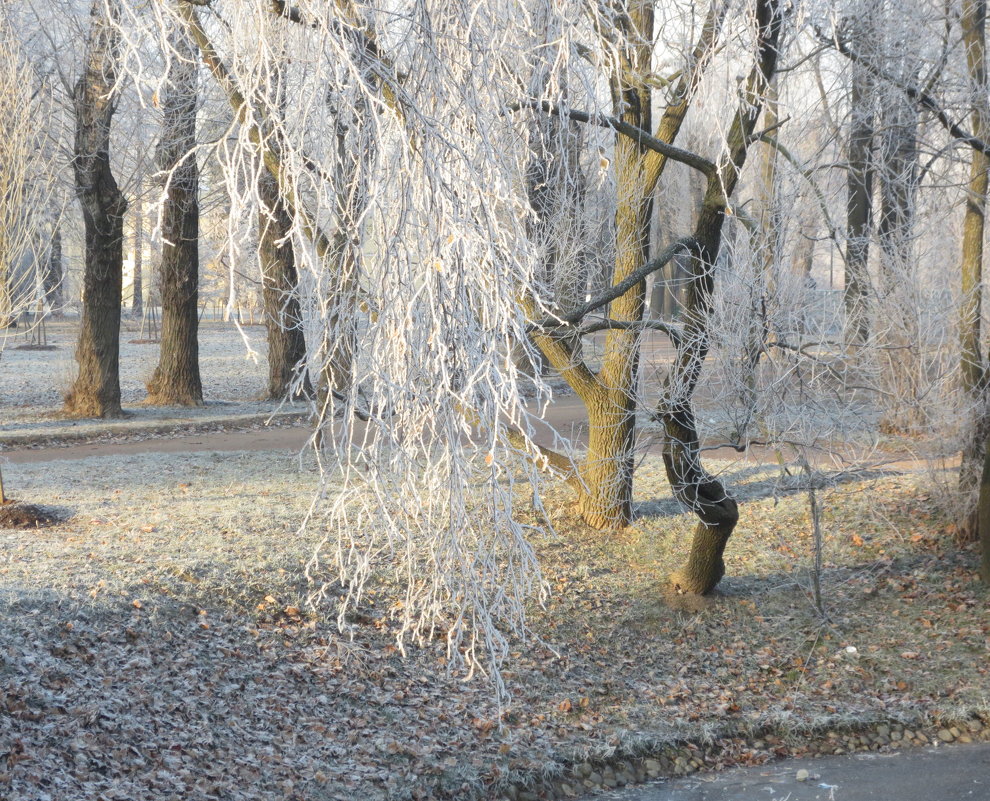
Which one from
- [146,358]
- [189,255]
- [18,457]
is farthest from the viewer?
[146,358]

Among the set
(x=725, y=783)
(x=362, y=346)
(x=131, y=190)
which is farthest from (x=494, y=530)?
(x=131, y=190)

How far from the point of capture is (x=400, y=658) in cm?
659

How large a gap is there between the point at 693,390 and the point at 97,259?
1032cm

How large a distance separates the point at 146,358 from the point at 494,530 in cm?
2319

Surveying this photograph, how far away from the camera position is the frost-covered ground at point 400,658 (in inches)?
201

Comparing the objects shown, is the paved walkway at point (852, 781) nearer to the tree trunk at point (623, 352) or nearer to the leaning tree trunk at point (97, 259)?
the tree trunk at point (623, 352)

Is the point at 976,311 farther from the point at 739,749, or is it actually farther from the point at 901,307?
the point at 739,749

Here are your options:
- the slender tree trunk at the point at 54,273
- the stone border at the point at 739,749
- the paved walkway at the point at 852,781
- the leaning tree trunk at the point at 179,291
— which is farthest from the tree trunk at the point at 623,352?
the leaning tree trunk at the point at 179,291

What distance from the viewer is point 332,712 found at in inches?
228

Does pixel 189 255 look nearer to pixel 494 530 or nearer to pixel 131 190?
pixel 131 190

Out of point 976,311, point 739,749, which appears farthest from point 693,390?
point 976,311

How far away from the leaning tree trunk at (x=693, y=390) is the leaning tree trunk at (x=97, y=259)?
948 centimetres

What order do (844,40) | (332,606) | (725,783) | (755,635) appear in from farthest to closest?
1. (844,40)
2. (755,635)
3. (332,606)
4. (725,783)

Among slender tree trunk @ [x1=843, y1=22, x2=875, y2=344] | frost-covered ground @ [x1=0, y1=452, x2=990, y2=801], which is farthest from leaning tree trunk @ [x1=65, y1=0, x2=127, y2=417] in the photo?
slender tree trunk @ [x1=843, y1=22, x2=875, y2=344]
